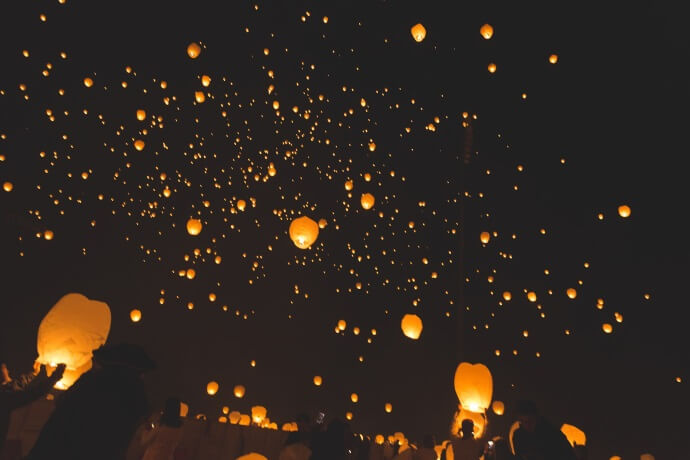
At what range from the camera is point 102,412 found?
6.89 ft

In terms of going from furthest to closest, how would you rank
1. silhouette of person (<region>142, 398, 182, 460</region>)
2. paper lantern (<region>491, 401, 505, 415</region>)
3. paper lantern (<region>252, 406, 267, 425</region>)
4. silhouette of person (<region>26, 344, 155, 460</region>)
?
paper lantern (<region>252, 406, 267, 425</region>) < paper lantern (<region>491, 401, 505, 415</region>) < silhouette of person (<region>142, 398, 182, 460</region>) < silhouette of person (<region>26, 344, 155, 460</region>)

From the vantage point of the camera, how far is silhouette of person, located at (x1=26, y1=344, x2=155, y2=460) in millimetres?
2014

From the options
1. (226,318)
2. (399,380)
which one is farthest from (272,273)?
(399,380)

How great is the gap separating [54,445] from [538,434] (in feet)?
7.19

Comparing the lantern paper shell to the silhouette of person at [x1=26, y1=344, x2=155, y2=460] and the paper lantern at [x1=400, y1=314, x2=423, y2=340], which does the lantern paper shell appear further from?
the silhouette of person at [x1=26, y1=344, x2=155, y2=460]

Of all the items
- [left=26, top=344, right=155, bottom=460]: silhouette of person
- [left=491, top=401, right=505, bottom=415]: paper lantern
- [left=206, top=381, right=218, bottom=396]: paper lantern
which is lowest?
[left=26, top=344, right=155, bottom=460]: silhouette of person

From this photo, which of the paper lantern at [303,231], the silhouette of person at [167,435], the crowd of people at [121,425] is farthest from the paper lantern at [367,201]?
the silhouette of person at [167,435]

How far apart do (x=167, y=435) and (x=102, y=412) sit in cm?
133

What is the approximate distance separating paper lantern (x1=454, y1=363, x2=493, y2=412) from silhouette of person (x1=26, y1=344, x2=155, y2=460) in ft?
12.4

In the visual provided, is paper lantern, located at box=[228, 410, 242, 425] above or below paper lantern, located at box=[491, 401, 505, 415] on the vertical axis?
below

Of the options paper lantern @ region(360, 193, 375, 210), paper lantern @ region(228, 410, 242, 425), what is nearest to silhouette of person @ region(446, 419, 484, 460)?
paper lantern @ region(360, 193, 375, 210)

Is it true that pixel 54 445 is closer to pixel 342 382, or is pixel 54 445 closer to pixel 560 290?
pixel 560 290

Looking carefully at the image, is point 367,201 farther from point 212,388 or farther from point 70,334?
point 212,388

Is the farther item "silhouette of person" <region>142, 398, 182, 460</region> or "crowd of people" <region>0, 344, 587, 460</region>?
"silhouette of person" <region>142, 398, 182, 460</region>
